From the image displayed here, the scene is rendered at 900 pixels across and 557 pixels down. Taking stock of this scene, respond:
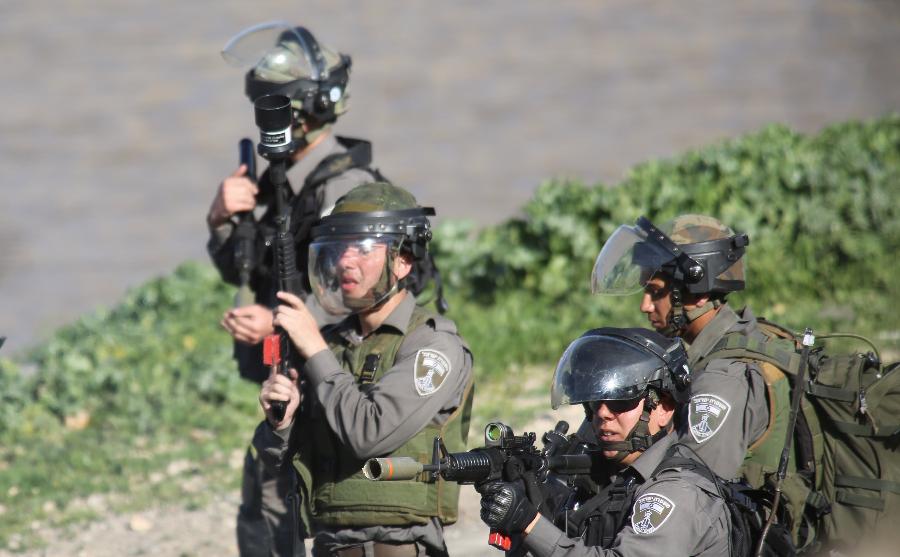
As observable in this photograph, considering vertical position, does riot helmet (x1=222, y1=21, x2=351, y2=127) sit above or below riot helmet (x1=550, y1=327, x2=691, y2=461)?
above

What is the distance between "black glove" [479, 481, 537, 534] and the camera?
4.05 m

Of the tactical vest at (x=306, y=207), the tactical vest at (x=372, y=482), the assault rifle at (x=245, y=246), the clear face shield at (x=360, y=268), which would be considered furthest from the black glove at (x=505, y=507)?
the assault rifle at (x=245, y=246)

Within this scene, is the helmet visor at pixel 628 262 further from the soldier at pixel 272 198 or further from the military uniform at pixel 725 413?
the soldier at pixel 272 198

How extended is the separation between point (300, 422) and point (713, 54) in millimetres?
17421

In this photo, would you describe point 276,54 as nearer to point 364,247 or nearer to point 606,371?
point 364,247

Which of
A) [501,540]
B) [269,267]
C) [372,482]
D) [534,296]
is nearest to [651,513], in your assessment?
[501,540]

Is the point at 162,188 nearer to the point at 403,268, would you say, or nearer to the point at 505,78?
the point at 505,78

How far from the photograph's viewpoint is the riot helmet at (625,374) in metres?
4.35

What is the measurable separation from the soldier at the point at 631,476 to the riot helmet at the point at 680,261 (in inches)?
31.9

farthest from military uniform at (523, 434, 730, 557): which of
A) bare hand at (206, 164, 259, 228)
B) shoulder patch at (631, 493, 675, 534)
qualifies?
bare hand at (206, 164, 259, 228)

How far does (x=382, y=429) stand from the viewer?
4848mm

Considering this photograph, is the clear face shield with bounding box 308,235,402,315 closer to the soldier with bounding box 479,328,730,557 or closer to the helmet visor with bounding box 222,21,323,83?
the soldier with bounding box 479,328,730,557

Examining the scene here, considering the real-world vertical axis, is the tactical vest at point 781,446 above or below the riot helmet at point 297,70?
below

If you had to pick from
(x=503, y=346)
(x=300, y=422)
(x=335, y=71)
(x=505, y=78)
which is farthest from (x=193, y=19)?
(x=300, y=422)
